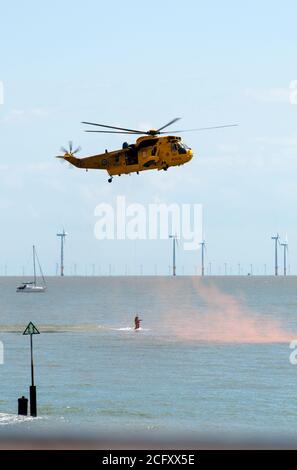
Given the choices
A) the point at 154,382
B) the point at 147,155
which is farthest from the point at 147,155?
the point at 154,382

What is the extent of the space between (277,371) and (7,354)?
1504 inches

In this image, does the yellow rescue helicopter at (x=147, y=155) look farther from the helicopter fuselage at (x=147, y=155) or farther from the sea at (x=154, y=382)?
the sea at (x=154, y=382)

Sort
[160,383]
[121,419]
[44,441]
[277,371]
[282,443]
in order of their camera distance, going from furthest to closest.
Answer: [277,371]
[160,383]
[121,419]
[282,443]
[44,441]

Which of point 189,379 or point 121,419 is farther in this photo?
point 189,379

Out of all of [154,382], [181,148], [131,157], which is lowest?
[154,382]

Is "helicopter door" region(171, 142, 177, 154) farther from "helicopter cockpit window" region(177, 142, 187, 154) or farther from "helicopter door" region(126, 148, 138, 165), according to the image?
"helicopter door" region(126, 148, 138, 165)

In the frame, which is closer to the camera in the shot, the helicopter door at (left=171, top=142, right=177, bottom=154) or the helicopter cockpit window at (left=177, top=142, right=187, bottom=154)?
the helicopter cockpit window at (left=177, top=142, right=187, bottom=154)

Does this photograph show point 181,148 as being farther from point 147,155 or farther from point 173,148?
point 147,155

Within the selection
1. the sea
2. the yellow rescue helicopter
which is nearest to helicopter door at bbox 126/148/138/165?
the yellow rescue helicopter

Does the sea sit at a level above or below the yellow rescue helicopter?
below

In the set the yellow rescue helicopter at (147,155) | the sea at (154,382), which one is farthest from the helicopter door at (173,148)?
A: the sea at (154,382)
